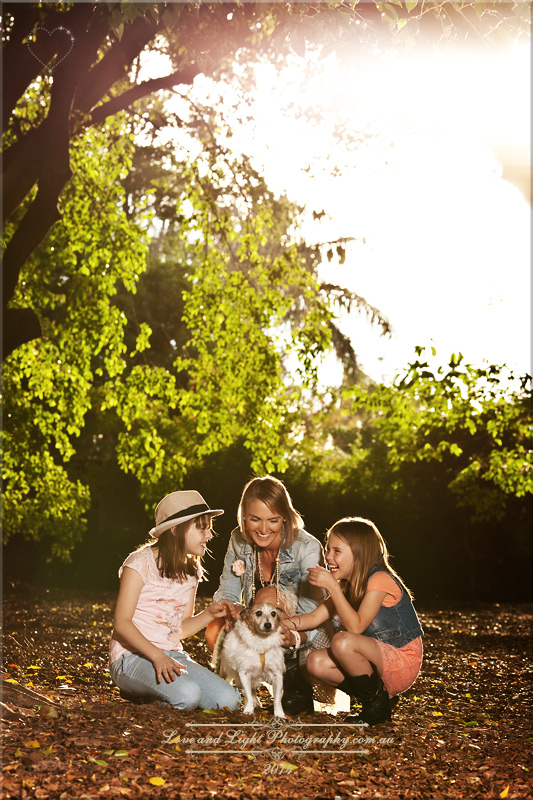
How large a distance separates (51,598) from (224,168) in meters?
8.04

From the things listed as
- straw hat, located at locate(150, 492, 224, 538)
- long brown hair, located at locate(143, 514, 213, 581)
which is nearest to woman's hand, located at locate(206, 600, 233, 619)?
long brown hair, located at locate(143, 514, 213, 581)

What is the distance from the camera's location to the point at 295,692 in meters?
4.98

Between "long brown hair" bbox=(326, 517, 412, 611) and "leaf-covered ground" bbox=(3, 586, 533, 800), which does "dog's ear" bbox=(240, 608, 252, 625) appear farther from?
"long brown hair" bbox=(326, 517, 412, 611)

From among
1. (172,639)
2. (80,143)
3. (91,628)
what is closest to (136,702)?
(172,639)

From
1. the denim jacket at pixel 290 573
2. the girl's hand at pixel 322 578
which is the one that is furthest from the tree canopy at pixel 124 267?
the girl's hand at pixel 322 578

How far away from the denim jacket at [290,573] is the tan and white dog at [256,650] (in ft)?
1.56

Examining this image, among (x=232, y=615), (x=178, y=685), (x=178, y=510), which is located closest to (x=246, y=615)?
(x=232, y=615)

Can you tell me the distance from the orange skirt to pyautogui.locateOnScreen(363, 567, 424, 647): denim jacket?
0.13ft

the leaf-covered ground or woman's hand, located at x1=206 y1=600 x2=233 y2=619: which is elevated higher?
woman's hand, located at x1=206 y1=600 x2=233 y2=619

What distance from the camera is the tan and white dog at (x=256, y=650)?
4.40 m

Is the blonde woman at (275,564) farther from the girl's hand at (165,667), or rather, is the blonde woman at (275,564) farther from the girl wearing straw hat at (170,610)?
the girl's hand at (165,667)

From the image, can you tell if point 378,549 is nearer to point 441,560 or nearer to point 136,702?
point 136,702

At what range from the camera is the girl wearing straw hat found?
4664 mm

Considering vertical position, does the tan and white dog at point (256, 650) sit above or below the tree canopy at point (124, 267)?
below
